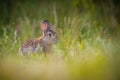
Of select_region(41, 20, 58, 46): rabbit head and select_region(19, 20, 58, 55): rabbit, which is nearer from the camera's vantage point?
select_region(19, 20, 58, 55): rabbit

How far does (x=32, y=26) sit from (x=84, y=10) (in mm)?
1374

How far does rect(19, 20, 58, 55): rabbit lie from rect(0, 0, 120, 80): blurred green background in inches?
3.9

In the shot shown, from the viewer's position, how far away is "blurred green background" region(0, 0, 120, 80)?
12.8 feet

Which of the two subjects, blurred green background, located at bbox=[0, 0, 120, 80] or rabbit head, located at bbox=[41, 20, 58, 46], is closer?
blurred green background, located at bbox=[0, 0, 120, 80]

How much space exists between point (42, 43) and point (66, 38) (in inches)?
14.0

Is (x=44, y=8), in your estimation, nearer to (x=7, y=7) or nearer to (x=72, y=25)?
(x=7, y=7)

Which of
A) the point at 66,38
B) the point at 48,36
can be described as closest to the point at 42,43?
the point at 48,36

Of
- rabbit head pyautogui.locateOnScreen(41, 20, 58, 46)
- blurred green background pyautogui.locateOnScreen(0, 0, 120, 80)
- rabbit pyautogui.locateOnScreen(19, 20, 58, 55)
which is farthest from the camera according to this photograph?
rabbit head pyautogui.locateOnScreen(41, 20, 58, 46)

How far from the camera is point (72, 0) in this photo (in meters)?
10.1

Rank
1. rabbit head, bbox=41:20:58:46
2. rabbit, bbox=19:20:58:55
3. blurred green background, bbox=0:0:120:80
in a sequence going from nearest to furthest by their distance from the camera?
blurred green background, bbox=0:0:120:80 < rabbit, bbox=19:20:58:55 < rabbit head, bbox=41:20:58:46

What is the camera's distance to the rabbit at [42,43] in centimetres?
634

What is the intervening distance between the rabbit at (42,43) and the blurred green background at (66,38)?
99mm

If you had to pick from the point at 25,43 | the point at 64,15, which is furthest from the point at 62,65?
the point at 64,15

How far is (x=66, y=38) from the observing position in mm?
6754
